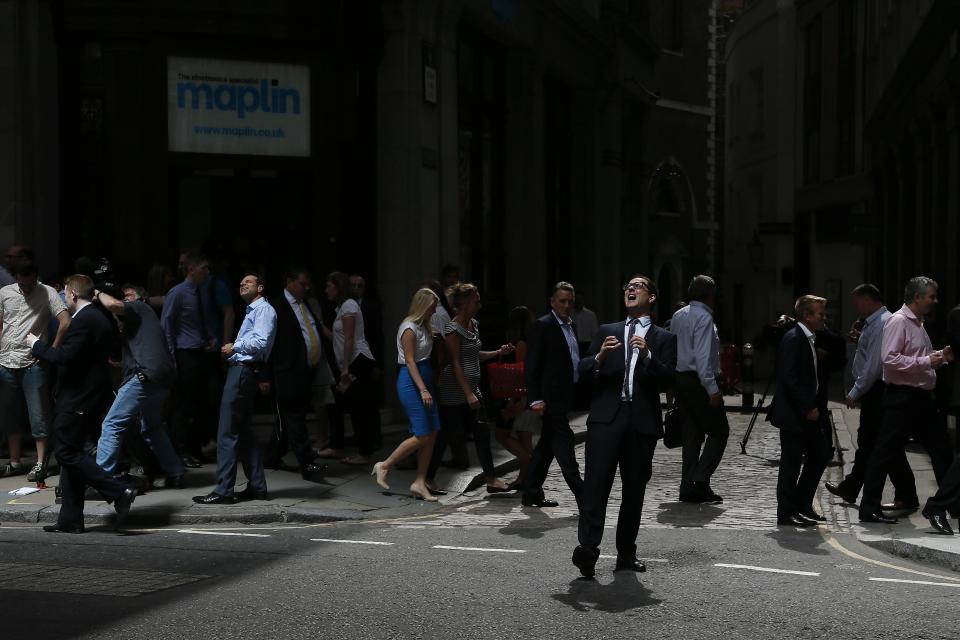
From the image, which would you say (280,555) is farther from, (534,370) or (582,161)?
(582,161)

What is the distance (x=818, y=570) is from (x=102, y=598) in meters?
4.19

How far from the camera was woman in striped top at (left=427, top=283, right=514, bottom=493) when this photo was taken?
38.0ft

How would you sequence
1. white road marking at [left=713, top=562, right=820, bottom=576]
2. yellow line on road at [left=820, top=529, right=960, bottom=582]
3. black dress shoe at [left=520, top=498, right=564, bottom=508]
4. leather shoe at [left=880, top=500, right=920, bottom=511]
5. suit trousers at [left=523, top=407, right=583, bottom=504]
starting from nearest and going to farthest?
white road marking at [left=713, top=562, right=820, bottom=576] < yellow line on road at [left=820, top=529, right=960, bottom=582] < suit trousers at [left=523, top=407, right=583, bottom=504] < leather shoe at [left=880, top=500, right=920, bottom=511] < black dress shoe at [left=520, top=498, right=564, bottom=508]

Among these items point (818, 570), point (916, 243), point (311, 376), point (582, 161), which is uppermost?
point (582, 161)

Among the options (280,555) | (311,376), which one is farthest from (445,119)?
(280,555)

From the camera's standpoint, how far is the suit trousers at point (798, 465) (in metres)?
10.3

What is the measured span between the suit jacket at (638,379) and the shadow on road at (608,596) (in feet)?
2.97

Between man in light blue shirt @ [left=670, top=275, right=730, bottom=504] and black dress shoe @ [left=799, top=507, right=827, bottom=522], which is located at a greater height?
man in light blue shirt @ [left=670, top=275, right=730, bottom=504]

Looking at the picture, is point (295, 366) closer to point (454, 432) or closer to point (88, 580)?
point (454, 432)

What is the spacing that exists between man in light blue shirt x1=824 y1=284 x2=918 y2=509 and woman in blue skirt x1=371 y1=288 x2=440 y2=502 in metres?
3.38

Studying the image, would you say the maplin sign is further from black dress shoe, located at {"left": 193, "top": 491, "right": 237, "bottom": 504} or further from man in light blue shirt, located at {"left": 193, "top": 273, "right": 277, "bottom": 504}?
black dress shoe, located at {"left": 193, "top": 491, "right": 237, "bottom": 504}

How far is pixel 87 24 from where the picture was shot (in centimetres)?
1534

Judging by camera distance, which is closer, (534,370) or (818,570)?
(818,570)

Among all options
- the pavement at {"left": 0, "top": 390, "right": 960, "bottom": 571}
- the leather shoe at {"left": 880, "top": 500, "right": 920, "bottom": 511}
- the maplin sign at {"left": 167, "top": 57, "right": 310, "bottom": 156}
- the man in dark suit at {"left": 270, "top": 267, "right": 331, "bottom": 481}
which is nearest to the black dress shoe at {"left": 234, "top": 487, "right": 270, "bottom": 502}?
the pavement at {"left": 0, "top": 390, "right": 960, "bottom": 571}
